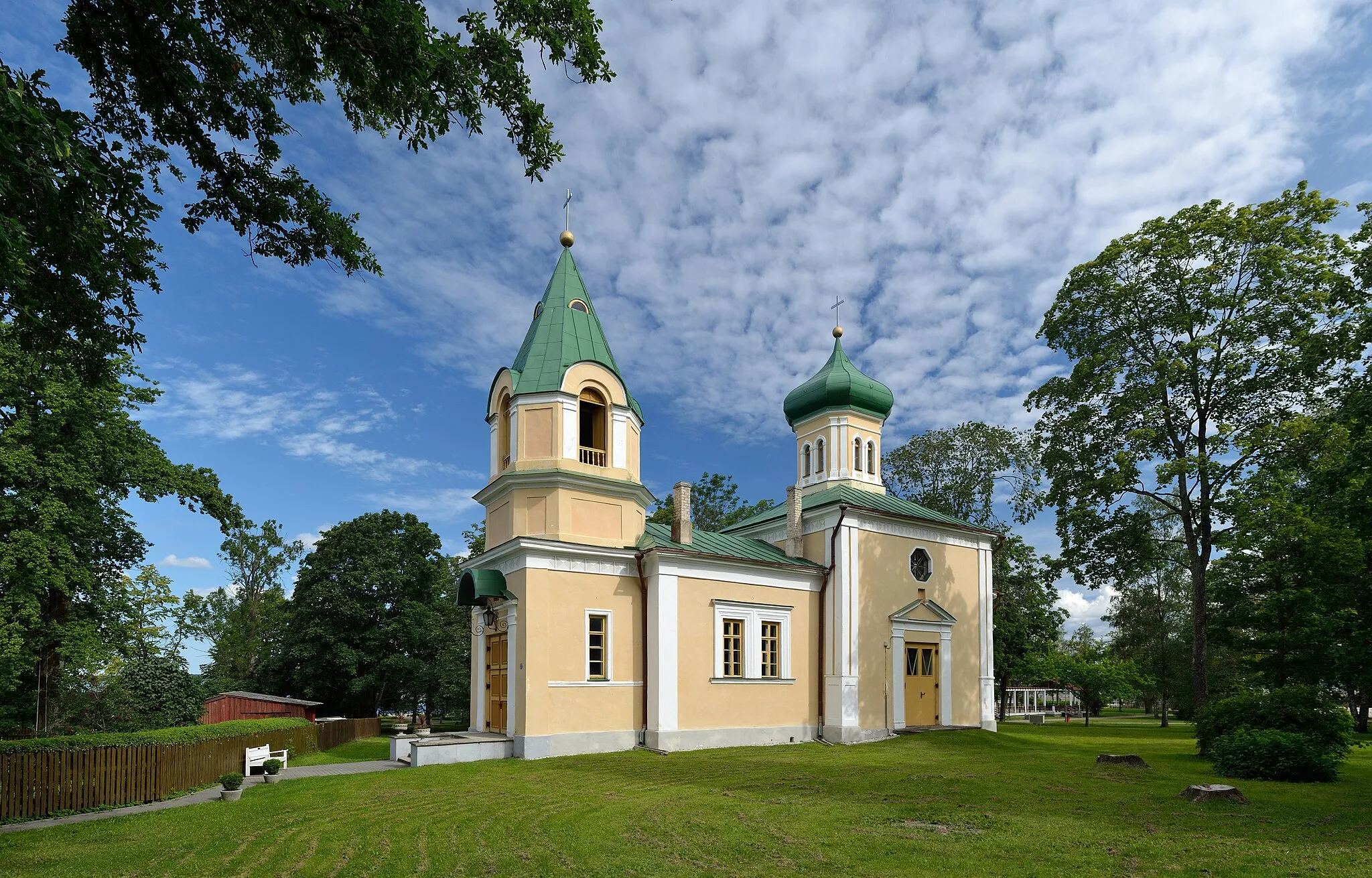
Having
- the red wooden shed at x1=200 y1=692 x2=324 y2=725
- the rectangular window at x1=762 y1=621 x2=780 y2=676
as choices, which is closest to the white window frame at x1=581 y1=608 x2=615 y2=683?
the rectangular window at x1=762 y1=621 x2=780 y2=676

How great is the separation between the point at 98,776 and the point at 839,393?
20379 mm

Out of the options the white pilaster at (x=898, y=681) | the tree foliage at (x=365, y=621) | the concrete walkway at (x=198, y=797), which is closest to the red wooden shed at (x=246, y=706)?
the tree foliage at (x=365, y=621)

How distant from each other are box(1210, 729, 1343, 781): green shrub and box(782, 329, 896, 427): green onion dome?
14224 millimetres

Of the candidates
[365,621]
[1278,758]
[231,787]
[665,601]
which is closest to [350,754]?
[231,787]

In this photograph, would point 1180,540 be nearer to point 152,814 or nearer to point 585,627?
point 585,627

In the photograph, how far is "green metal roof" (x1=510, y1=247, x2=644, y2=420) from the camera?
19.6 metres

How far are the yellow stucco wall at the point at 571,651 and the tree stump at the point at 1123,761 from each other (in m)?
9.54

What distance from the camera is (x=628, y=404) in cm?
2020

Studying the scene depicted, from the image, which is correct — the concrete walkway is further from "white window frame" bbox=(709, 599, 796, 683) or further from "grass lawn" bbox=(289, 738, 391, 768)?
"white window frame" bbox=(709, 599, 796, 683)

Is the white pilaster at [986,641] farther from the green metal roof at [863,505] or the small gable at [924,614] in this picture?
the small gable at [924,614]

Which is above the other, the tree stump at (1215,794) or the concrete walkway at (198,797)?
the tree stump at (1215,794)

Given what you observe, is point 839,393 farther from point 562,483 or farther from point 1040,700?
point 1040,700

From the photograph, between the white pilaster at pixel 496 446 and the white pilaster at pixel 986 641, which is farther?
the white pilaster at pixel 986 641

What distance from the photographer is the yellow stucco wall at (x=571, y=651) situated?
1764cm
